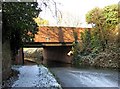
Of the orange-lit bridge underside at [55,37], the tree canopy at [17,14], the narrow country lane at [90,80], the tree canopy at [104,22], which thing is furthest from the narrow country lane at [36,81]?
the orange-lit bridge underside at [55,37]

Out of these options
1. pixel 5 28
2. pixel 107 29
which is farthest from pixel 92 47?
pixel 5 28

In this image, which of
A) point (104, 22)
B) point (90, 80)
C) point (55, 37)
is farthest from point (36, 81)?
point (55, 37)

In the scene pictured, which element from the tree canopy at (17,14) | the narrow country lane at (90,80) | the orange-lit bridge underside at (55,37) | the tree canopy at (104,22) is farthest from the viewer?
the orange-lit bridge underside at (55,37)

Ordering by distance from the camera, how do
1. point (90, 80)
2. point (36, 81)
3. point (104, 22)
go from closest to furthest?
point (36, 81), point (90, 80), point (104, 22)

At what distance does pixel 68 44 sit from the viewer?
40125 mm

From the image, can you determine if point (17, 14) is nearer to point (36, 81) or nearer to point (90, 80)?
point (36, 81)

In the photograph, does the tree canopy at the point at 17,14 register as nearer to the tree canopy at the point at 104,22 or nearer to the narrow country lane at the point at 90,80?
the narrow country lane at the point at 90,80

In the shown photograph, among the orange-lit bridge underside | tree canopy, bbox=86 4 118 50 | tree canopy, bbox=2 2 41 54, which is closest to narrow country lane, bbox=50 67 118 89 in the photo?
tree canopy, bbox=2 2 41 54

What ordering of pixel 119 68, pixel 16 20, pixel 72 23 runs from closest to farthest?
1. pixel 16 20
2. pixel 119 68
3. pixel 72 23

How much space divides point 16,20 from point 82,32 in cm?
2622

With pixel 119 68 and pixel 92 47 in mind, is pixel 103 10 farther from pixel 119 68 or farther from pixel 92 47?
pixel 119 68

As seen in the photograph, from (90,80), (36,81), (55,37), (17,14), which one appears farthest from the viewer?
(55,37)

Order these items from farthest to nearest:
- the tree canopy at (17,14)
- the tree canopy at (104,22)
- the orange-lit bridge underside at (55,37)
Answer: the orange-lit bridge underside at (55,37)
the tree canopy at (104,22)
the tree canopy at (17,14)

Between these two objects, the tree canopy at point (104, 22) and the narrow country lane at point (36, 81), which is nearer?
the narrow country lane at point (36, 81)
